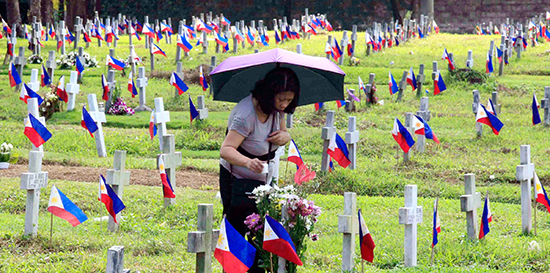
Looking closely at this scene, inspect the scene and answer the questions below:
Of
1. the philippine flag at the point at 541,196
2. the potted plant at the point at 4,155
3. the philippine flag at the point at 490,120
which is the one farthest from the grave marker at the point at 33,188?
the philippine flag at the point at 490,120

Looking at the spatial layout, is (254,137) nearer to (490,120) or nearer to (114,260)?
(114,260)

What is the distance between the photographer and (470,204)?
7.94m

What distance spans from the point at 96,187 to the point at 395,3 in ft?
98.2

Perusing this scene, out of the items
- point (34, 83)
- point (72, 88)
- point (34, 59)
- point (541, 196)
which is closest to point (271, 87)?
point (541, 196)

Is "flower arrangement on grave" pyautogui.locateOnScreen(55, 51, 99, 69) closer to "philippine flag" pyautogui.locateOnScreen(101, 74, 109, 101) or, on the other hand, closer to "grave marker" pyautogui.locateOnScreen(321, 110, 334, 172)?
"philippine flag" pyautogui.locateOnScreen(101, 74, 109, 101)

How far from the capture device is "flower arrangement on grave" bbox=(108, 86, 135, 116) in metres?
17.1

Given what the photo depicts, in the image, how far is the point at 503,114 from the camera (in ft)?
55.6

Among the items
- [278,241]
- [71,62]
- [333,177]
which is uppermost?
[71,62]

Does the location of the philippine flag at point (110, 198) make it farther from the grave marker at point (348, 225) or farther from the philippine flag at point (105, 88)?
the philippine flag at point (105, 88)

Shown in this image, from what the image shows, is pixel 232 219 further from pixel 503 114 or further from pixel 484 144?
pixel 503 114

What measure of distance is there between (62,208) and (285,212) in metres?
2.63

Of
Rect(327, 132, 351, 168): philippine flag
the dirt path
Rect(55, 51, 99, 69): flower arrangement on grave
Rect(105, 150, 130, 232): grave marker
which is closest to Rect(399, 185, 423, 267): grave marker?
Rect(105, 150, 130, 232): grave marker

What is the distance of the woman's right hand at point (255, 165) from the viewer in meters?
6.01

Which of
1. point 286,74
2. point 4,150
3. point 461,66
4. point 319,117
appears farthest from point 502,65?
point 286,74
